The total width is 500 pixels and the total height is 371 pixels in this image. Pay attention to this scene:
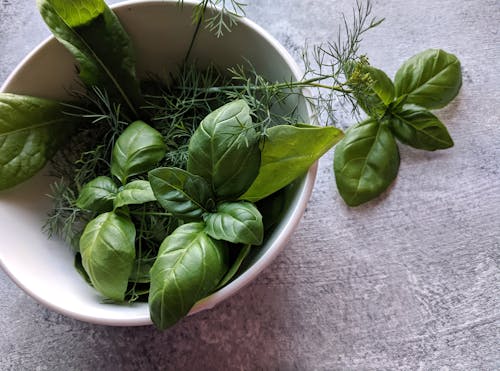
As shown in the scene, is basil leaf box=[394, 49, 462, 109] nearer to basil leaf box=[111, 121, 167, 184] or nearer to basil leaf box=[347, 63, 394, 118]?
basil leaf box=[347, 63, 394, 118]

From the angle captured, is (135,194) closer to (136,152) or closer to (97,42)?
(136,152)

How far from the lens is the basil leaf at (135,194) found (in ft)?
1.70

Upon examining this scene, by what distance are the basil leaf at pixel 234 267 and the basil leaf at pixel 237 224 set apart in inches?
1.5

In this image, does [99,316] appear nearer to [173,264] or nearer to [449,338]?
[173,264]

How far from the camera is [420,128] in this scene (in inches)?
27.0

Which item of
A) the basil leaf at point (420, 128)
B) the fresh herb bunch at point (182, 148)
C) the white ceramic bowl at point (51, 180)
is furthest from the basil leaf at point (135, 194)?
the basil leaf at point (420, 128)

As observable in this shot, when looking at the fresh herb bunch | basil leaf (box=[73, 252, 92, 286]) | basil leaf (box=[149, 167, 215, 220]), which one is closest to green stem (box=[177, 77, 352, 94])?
the fresh herb bunch

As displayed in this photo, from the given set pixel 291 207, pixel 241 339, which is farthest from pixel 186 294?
pixel 241 339

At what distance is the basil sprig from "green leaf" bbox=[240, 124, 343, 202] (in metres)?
0.18

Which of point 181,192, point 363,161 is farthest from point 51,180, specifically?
point 363,161

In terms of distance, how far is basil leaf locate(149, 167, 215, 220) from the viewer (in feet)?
1.62

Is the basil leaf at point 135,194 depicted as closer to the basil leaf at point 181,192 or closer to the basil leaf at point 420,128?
the basil leaf at point 181,192

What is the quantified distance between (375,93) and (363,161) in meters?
0.08

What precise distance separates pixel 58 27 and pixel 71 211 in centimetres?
20
